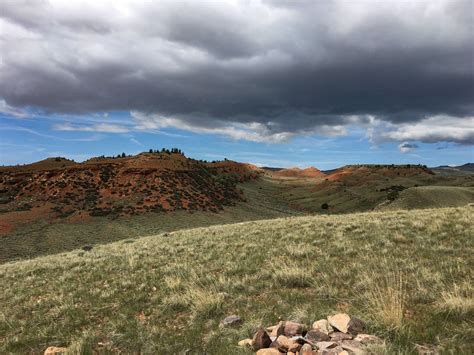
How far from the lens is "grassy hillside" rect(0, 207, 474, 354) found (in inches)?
256

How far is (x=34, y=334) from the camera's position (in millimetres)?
8359

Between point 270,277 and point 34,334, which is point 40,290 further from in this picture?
point 270,277

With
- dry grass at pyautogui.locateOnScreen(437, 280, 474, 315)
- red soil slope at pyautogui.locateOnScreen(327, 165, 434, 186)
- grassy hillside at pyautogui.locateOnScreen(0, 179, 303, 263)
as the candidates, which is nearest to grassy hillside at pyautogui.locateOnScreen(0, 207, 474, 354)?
dry grass at pyautogui.locateOnScreen(437, 280, 474, 315)

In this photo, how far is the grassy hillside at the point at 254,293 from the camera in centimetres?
651

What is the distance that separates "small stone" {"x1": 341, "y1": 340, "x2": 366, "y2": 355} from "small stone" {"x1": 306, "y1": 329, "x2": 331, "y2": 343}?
0.28m

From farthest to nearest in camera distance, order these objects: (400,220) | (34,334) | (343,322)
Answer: (400,220)
(34,334)
(343,322)

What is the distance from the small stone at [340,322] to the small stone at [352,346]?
0.33 meters

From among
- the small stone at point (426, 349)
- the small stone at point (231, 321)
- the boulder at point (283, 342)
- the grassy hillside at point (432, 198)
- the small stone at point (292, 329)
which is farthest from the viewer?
the grassy hillside at point (432, 198)

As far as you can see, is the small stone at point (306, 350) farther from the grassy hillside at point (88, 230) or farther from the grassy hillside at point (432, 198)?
the grassy hillside at point (432, 198)

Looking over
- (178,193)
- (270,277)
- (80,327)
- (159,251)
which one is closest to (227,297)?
(270,277)

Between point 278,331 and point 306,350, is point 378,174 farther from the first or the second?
point 306,350

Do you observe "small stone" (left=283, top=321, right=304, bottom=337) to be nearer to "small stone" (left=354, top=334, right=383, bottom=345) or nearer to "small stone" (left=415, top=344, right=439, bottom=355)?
"small stone" (left=354, top=334, right=383, bottom=345)

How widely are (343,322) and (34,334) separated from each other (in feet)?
22.4

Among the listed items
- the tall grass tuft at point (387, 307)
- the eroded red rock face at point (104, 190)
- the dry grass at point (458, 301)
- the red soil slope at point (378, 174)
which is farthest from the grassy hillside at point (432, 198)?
the tall grass tuft at point (387, 307)
